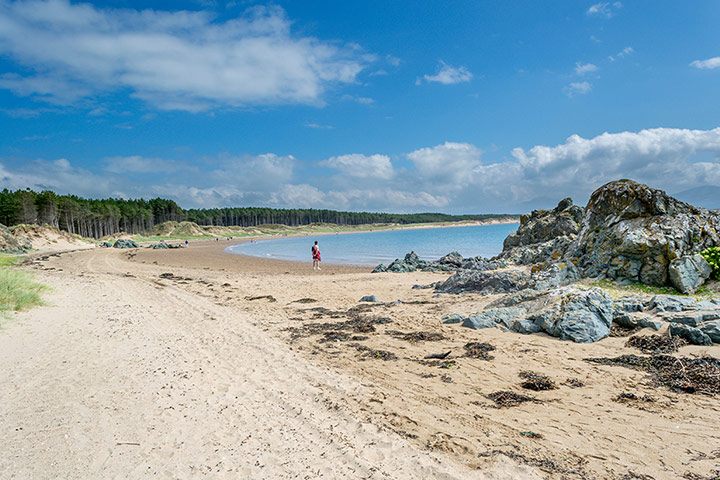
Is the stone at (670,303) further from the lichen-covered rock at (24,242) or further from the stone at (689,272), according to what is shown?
the lichen-covered rock at (24,242)

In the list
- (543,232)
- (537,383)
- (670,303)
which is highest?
(543,232)

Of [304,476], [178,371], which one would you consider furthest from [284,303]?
[304,476]

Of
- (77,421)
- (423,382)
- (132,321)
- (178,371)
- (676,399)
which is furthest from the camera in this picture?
(132,321)

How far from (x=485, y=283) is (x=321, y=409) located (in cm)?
984

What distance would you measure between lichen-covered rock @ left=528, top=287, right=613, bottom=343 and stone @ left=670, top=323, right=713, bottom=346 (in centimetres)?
107

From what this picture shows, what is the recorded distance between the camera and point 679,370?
568 centimetres

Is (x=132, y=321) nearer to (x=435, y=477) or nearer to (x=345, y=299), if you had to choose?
(x=345, y=299)

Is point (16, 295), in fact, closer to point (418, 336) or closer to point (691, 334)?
point (418, 336)

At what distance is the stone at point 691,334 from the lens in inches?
250

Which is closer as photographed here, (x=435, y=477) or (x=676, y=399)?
(x=435, y=477)

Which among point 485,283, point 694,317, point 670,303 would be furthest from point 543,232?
point 694,317

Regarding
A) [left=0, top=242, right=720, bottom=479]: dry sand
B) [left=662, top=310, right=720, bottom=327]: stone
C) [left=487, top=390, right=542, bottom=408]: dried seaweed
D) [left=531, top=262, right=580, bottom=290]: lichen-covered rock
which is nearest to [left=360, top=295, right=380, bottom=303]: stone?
[left=0, top=242, right=720, bottom=479]: dry sand

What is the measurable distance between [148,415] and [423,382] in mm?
3997

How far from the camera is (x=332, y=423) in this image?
4668 mm
